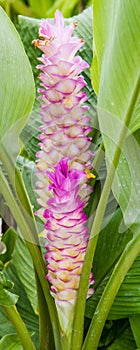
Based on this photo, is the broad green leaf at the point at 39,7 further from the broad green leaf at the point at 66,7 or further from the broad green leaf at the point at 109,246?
the broad green leaf at the point at 109,246

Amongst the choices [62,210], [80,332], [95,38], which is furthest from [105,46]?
[80,332]

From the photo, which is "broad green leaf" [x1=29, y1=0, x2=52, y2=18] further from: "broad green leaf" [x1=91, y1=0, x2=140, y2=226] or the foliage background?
"broad green leaf" [x1=91, y1=0, x2=140, y2=226]

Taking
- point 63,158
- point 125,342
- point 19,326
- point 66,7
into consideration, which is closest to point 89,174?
point 63,158

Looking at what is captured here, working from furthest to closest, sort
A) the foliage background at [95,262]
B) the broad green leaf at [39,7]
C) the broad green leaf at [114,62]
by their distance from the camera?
the broad green leaf at [39,7]
the foliage background at [95,262]
the broad green leaf at [114,62]

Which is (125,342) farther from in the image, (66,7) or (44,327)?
(66,7)

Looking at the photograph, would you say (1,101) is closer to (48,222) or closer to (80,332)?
(48,222)

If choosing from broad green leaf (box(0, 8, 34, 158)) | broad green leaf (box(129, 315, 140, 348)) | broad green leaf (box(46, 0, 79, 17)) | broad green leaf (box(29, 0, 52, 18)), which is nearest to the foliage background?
broad green leaf (box(129, 315, 140, 348))

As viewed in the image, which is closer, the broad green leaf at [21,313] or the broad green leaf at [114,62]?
the broad green leaf at [114,62]

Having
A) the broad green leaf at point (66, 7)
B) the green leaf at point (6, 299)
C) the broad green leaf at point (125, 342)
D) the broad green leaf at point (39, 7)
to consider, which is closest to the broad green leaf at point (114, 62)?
the green leaf at point (6, 299)
